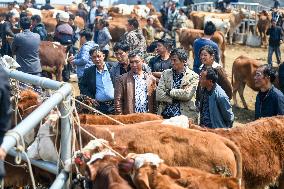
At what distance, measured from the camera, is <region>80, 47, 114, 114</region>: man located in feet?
24.0

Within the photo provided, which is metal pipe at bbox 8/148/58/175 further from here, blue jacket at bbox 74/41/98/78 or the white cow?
the white cow

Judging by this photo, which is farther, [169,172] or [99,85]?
[99,85]

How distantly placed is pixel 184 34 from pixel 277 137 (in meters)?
13.3

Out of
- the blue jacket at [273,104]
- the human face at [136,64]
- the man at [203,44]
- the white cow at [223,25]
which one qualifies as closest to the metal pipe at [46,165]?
the human face at [136,64]

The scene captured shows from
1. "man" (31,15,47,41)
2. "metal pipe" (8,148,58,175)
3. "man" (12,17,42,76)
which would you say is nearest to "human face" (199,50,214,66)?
"man" (12,17,42,76)

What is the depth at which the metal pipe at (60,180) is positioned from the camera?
3674mm

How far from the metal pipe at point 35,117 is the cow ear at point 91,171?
56 centimetres

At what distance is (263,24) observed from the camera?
22562 mm

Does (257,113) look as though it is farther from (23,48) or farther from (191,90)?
(23,48)

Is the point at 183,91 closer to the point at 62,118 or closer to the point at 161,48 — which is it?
the point at 161,48

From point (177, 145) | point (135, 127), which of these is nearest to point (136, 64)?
point (135, 127)

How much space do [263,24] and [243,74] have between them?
420 inches

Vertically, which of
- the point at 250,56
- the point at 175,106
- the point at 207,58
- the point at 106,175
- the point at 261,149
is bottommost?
the point at 250,56

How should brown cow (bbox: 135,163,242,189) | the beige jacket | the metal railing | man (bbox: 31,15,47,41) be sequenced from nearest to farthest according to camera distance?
the metal railing, brown cow (bbox: 135,163,242,189), the beige jacket, man (bbox: 31,15,47,41)
